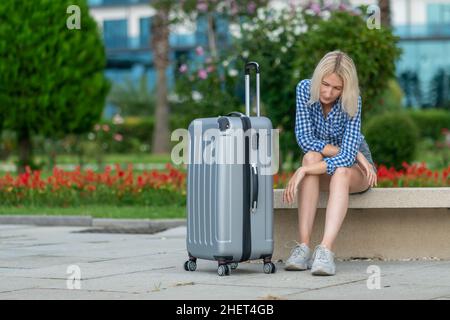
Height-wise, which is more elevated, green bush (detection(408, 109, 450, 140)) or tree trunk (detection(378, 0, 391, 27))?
tree trunk (detection(378, 0, 391, 27))

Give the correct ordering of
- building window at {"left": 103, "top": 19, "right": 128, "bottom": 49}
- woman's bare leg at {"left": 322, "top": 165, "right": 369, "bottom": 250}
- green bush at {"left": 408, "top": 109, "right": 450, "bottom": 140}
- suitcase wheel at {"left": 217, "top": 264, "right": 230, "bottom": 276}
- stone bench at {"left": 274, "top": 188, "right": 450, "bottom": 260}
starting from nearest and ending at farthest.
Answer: suitcase wheel at {"left": 217, "top": 264, "right": 230, "bottom": 276}, woman's bare leg at {"left": 322, "top": 165, "right": 369, "bottom": 250}, stone bench at {"left": 274, "top": 188, "right": 450, "bottom": 260}, green bush at {"left": 408, "top": 109, "right": 450, "bottom": 140}, building window at {"left": 103, "top": 19, "right": 128, "bottom": 49}

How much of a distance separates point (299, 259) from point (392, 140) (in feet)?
37.5

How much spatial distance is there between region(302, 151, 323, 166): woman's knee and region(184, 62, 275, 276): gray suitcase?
0.33m

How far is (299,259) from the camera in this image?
787cm

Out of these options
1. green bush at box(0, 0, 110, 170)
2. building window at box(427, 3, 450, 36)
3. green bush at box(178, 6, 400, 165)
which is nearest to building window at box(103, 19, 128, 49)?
building window at box(427, 3, 450, 36)

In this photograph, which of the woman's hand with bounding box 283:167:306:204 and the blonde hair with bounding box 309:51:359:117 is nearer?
the woman's hand with bounding box 283:167:306:204

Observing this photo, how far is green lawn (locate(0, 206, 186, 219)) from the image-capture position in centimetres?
1348

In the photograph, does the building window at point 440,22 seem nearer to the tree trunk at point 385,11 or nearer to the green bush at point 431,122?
the green bush at point 431,122

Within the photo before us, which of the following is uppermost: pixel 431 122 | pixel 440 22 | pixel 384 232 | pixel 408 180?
pixel 440 22

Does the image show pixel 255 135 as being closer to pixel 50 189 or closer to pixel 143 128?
pixel 50 189

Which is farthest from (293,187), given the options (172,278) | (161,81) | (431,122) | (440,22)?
(440,22)

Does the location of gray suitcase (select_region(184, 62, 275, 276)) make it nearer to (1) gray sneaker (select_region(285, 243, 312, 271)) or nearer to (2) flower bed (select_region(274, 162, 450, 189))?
(1) gray sneaker (select_region(285, 243, 312, 271))

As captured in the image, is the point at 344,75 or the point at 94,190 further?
the point at 94,190

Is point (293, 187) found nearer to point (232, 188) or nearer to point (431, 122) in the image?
point (232, 188)
